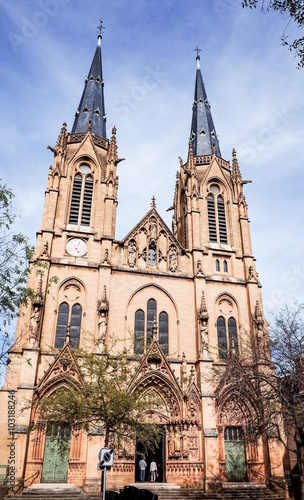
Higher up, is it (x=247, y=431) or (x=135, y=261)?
(x=135, y=261)

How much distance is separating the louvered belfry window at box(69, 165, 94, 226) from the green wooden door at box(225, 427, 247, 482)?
15.6 meters

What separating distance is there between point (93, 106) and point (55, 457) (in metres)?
26.4

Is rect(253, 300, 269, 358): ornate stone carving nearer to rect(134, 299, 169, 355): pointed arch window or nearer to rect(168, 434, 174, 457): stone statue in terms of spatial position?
rect(134, 299, 169, 355): pointed arch window

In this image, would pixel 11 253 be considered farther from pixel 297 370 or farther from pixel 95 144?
pixel 95 144

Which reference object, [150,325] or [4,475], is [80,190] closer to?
[150,325]

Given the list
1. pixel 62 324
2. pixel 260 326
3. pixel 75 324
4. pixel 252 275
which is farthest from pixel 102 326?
pixel 252 275

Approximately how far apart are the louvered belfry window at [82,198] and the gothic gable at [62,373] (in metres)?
9.17

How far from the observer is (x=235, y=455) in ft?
78.9

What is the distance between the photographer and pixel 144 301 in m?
26.7

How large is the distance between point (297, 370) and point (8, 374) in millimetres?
14314

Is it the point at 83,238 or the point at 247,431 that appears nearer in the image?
the point at 247,431

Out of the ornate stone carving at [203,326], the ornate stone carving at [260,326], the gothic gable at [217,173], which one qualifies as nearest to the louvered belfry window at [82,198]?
the gothic gable at [217,173]

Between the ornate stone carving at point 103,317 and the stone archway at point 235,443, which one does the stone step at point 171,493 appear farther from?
the ornate stone carving at point 103,317

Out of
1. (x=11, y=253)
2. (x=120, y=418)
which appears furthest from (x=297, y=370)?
(x=11, y=253)
